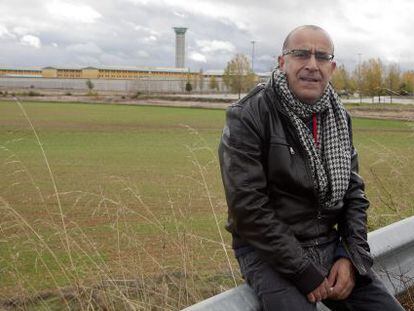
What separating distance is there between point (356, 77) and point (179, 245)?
95465mm

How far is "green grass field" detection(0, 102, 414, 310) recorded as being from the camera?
3320 millimetres

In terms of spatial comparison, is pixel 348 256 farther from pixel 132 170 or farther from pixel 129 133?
pixel 129 133

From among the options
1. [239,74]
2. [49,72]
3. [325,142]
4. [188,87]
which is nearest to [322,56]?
[325,142]

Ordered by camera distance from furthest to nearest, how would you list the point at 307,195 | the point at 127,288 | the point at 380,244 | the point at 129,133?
the point at 129,133 < the point at 127,288 < the point at 380,244 < the point at 307,195

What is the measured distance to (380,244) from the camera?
2912mm

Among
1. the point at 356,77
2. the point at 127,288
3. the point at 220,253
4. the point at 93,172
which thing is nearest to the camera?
the point at 127,288

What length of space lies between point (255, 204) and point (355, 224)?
0.66 metres

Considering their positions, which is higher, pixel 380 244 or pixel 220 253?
pixel 380 244

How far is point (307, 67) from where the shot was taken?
2.70 meters

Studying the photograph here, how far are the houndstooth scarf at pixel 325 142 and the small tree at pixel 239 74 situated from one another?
101364 mm

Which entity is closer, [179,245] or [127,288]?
[127,288]

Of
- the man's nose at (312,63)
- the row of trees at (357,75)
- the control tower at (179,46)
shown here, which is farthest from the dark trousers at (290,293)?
the control tower at (179,46)

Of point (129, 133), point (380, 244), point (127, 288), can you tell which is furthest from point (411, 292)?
point (129, 133)

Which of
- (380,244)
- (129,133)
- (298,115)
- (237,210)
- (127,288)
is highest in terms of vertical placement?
(298,115)
